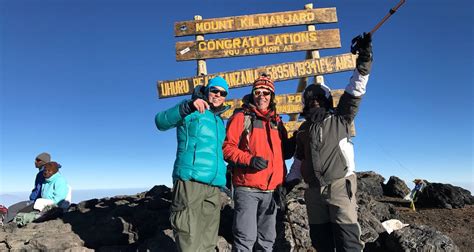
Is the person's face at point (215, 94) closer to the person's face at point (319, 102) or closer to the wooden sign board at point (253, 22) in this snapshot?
the person's face at point (319, 102)

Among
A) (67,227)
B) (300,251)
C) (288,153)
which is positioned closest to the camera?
(288,153)

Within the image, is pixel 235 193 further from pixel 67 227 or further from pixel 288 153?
pixel 67 227

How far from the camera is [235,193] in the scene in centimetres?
480

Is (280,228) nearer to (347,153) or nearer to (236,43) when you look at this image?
(347,153)

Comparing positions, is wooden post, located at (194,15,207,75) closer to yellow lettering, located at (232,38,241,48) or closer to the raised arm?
yellow lettering, located at (232,38,241,48)

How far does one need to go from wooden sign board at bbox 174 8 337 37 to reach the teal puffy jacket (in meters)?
6.97

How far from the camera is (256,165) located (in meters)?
4.55

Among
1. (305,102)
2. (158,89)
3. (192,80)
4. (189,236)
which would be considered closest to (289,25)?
(192,80)

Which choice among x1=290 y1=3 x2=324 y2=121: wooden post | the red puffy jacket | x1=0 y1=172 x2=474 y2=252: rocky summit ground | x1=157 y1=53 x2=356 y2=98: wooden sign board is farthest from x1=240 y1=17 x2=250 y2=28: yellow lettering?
the red puffy jacket

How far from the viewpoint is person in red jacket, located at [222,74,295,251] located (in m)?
4.59

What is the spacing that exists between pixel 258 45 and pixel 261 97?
21.2ft

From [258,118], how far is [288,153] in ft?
2.59

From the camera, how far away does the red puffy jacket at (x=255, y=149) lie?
15.4 feet

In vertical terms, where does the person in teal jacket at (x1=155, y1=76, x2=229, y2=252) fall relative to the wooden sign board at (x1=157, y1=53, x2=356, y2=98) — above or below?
below
